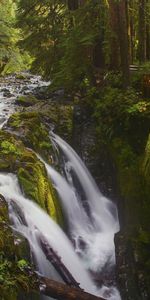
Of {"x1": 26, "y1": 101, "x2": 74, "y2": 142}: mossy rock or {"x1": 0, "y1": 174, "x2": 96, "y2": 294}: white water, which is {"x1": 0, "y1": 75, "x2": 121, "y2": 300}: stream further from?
{"x1": 26, "y1": 101, "x2": 74, "y2": 142}: mossy rock

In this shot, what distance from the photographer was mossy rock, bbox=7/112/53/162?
11773 millimetres

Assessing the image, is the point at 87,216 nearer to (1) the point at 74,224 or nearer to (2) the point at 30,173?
(1) the point at 74,224

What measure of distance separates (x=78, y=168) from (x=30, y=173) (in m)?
2.74

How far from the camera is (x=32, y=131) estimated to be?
40.0ft

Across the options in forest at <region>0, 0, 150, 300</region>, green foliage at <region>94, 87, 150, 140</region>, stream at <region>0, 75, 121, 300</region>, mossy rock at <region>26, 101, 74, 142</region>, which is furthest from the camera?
mossy rock at <region>26, 101, 74, 142</region>

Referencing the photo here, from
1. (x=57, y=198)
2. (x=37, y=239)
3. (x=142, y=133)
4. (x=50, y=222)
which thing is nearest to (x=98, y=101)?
(x=142, y=133)

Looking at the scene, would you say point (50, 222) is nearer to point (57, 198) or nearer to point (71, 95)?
point (57, 198)

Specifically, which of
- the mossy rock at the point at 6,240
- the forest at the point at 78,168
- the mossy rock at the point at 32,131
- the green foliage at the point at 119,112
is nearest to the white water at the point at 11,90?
the forest at the point at 78,168

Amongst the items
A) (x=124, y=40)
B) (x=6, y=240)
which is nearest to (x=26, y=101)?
(x=124, y=40)

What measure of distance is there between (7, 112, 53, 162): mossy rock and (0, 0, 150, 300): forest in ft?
0.11

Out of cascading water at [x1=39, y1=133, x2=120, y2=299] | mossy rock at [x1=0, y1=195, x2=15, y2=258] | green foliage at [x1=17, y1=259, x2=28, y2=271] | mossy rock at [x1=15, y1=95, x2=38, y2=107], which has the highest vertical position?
mossy rock at [x1=15, y1=95, x2=38, y2=107]

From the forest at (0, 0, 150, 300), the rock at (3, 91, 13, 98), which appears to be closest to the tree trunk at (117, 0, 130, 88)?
the forest at (0, 0, 150, 300)

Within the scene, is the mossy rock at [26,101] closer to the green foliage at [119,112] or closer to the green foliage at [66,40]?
the green foliage at [66,40]

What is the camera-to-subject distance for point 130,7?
59.2 ft
